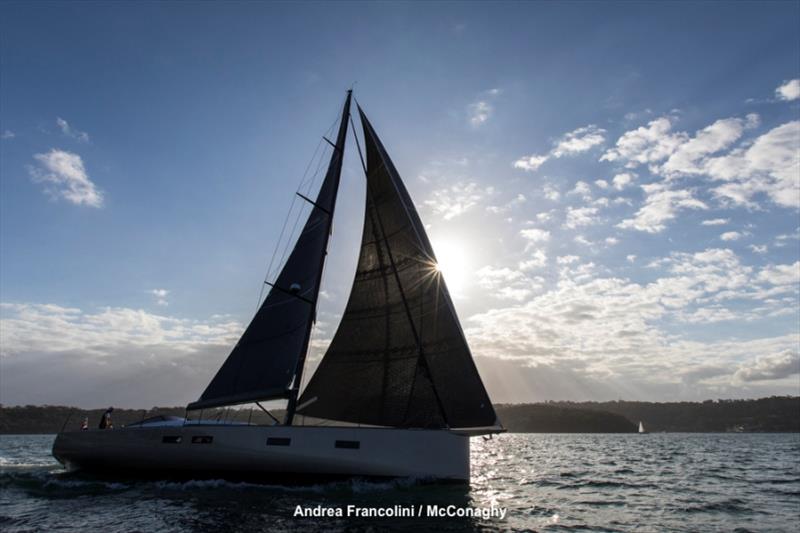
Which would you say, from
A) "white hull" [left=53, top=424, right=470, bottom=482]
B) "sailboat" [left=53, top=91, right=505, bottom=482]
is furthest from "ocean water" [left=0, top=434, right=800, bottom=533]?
"sailboat" [left=53, top=91, right=505, bottom=482]

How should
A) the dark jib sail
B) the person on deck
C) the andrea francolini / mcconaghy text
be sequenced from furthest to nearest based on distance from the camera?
the person on deck → the dark jib sail → the andrea francolini / mcconaghy text

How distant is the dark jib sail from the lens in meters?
16.1

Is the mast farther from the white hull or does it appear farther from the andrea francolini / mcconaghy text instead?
the andrea francolini / mcconaghy text

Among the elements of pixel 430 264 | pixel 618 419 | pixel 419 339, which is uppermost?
pixel 430 264

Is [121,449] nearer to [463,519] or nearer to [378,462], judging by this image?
[378,462]

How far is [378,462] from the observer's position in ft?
49.2

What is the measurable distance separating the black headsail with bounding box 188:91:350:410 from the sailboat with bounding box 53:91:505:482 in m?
0.05

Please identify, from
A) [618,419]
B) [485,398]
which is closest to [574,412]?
[618,419]

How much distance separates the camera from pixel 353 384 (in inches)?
690

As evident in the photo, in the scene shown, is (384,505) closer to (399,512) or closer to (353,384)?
(399,512)

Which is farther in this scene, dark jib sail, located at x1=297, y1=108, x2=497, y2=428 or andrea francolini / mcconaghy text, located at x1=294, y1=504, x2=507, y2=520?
dark jib sail, located at x1=297, y1=108, x2=497, y2=428

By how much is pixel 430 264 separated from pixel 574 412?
193 meters

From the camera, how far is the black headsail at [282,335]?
1769cm

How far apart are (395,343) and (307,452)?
15.4 ft
